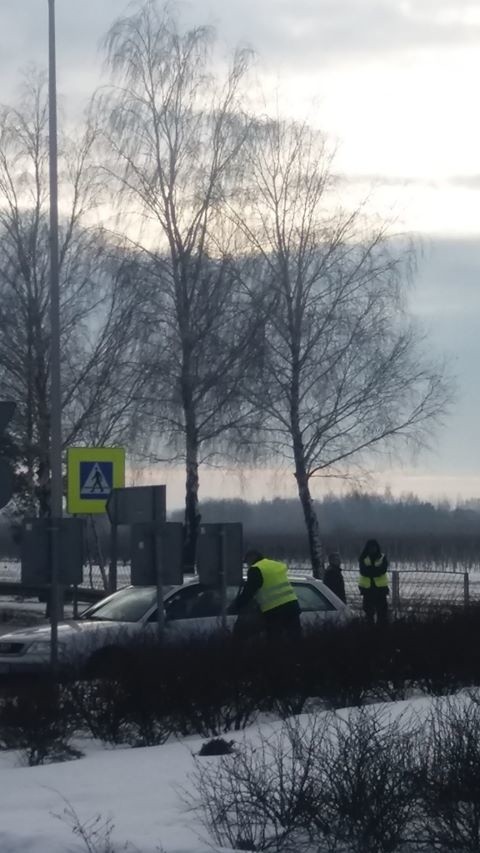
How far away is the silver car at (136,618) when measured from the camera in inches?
636

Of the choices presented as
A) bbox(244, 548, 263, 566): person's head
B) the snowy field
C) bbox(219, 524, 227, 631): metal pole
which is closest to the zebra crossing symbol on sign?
bbox(244, 548, 263, 566): person's head

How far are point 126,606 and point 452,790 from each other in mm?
10792

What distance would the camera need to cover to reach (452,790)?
23.5 ft

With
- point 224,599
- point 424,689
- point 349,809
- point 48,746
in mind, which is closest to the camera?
point 349,809

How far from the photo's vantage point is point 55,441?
24.6m

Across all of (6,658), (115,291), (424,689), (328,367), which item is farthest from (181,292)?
(424,689)

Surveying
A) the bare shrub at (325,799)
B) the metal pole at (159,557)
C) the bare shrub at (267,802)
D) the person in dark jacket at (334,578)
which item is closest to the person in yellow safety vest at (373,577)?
the person in dark jacket at (334,578)

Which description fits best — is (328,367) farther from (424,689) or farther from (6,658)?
(424,689)

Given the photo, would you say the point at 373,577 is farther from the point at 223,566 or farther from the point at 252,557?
the point at 223,566

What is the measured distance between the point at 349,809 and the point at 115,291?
2781cm

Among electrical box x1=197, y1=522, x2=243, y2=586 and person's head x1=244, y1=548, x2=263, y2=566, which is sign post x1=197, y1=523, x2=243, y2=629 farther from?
person's head x1=244, y1=548, x2=263, y2=566

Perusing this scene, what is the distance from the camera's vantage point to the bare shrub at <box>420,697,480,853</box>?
23.0 feet

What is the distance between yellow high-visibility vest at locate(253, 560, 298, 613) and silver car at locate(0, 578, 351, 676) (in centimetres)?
40

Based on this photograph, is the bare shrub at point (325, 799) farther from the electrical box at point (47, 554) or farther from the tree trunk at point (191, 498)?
the tree trunk at point (191, 498)
